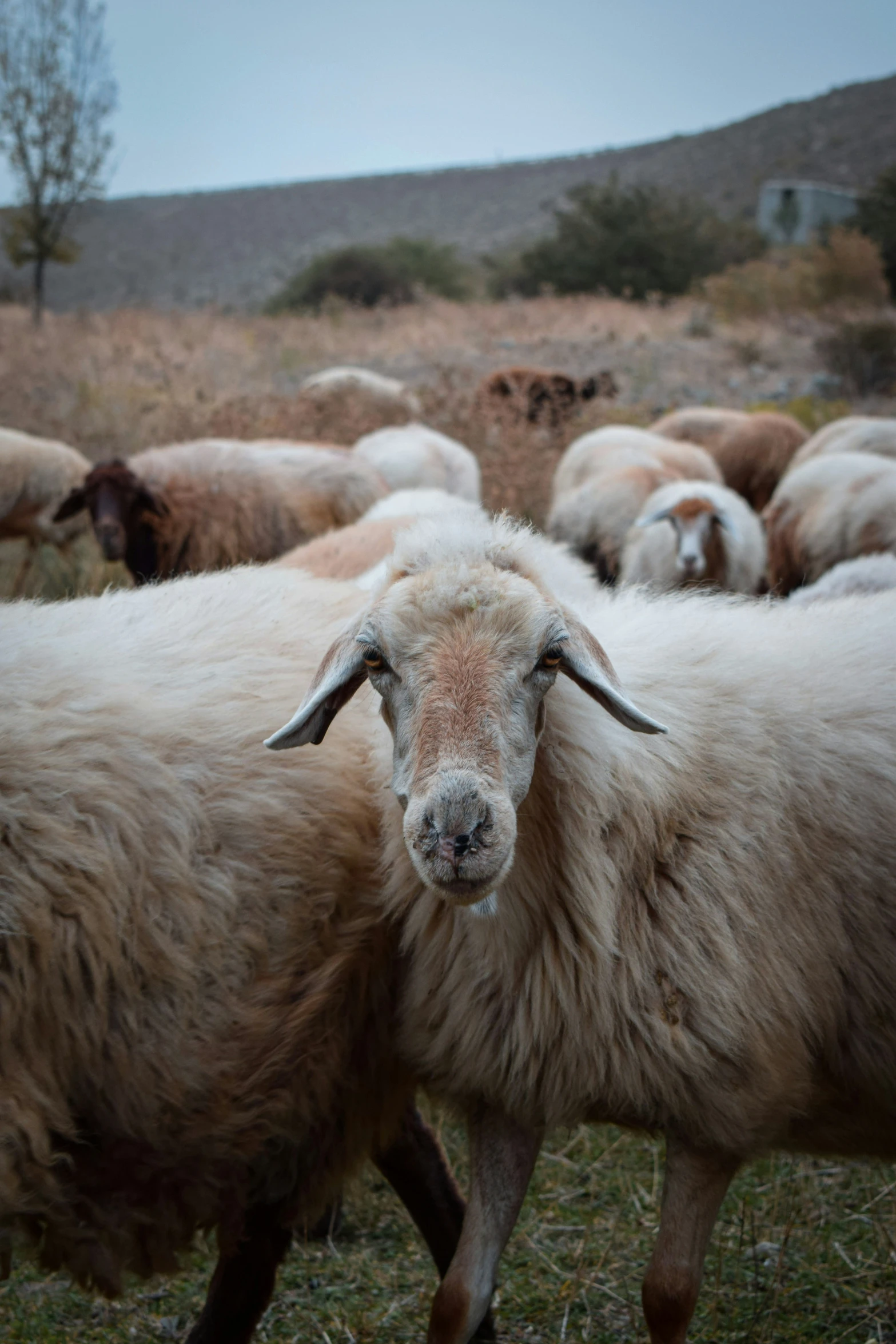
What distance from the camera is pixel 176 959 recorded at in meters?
2.49

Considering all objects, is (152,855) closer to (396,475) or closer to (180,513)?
(180,513)

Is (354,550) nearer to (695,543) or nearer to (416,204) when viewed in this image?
(695,543)

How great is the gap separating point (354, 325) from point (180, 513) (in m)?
18.8

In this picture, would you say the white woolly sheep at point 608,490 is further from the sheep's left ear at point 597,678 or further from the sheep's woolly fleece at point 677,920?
Result: the sheep's left ear at point 597,678

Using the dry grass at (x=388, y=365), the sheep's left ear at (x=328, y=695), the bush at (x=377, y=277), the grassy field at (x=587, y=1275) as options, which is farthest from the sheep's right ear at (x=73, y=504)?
the bush at (x=377, y=277)

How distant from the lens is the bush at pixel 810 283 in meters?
25.0

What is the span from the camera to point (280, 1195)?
2846 mm

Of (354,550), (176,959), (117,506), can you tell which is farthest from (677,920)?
(117,506)

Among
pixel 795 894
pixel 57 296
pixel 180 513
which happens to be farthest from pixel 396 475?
pixel 57 296

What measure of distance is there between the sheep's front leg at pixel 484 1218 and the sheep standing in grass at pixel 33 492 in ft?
24.5

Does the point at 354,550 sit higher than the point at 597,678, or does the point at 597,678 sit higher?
the point at 597,678

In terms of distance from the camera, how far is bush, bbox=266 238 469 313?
31.2 m

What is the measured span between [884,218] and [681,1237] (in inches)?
1131

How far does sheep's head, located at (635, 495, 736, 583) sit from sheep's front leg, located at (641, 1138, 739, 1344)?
16.4ft
